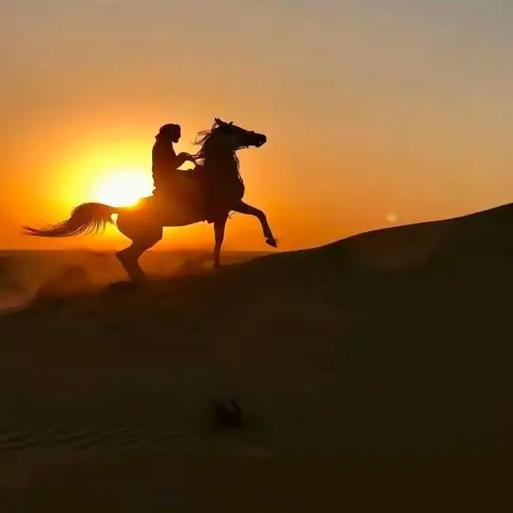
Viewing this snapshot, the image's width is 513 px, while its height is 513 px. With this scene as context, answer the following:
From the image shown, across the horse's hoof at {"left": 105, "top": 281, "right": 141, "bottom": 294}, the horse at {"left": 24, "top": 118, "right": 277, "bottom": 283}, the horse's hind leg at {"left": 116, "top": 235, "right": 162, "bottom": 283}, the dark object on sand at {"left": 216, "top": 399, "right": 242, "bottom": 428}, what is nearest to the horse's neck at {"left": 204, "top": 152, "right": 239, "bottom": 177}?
the horse at {"left": 24, "top": 118, "right": 277, "bottom": 283}

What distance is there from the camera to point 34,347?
9.35 meters

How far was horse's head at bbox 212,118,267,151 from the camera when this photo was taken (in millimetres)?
13000

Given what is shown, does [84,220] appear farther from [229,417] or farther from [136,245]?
[229,417]

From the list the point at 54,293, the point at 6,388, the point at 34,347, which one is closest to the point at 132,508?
the point at 6,388

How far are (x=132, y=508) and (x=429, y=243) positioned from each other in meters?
8.69

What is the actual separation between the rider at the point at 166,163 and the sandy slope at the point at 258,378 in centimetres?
145

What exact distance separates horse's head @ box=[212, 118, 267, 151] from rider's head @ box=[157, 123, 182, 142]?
26.2 inches

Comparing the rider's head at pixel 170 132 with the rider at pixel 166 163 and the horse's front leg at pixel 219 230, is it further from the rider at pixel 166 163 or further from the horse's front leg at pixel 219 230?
the horse's front leg at pixel 219 230

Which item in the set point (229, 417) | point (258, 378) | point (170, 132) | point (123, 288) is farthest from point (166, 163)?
point (229, 417)

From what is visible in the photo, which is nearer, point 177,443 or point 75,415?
point 177,443

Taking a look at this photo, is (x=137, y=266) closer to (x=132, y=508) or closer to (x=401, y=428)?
(x=401, y=428)

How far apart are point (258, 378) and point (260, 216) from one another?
5365mm

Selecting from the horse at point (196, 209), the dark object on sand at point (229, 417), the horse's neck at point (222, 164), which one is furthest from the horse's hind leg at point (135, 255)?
the dark object on sand at point (229, 417)

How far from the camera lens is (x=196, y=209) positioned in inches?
502
